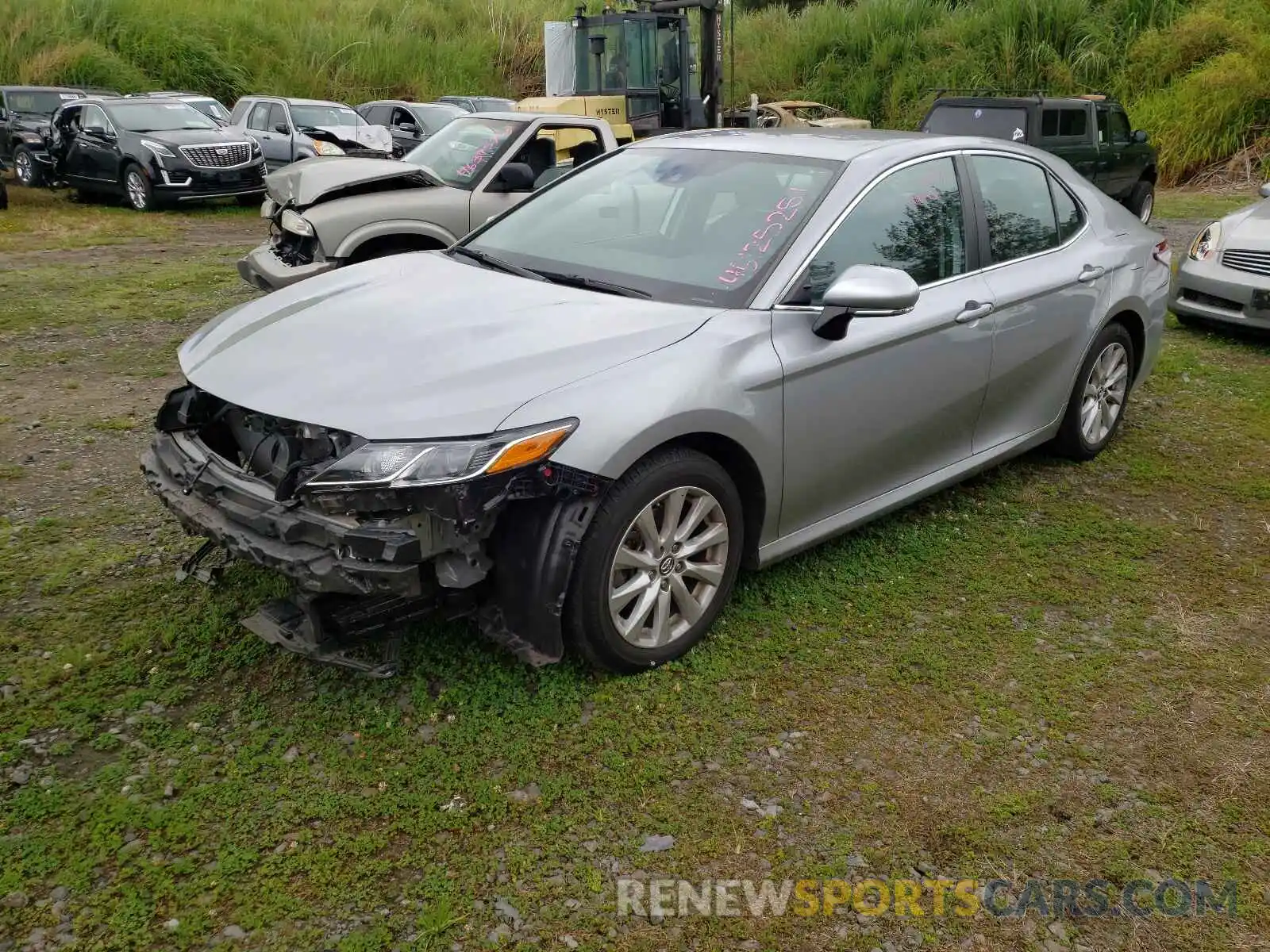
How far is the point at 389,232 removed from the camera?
7500mm

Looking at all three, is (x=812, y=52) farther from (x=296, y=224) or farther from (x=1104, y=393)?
(x=1104, y=393)

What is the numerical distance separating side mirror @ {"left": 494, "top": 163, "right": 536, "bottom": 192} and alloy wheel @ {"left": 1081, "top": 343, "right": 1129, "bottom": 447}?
15.2 ft

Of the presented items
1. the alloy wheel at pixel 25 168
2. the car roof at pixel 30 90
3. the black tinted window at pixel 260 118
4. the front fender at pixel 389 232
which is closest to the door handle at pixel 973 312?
the front fender at pixel 389 232

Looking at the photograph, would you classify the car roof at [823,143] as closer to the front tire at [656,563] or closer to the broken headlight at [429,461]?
the front tire at [656,563]

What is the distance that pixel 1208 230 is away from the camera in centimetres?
827

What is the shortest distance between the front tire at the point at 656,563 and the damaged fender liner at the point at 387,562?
93 mm

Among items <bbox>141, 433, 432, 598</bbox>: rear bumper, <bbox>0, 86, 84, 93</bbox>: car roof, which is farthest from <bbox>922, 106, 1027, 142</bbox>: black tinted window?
<bbox>0, 86, 84, 93</bbox>: car roof

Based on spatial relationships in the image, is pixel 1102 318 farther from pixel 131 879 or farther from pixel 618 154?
pixel 131 879

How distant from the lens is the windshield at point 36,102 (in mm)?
19438

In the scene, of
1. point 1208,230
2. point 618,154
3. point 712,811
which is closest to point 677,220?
point 618,154

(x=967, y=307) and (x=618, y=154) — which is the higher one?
(x=618, y=154)

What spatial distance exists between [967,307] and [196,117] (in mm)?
15426

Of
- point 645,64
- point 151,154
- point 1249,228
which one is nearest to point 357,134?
point 151,154

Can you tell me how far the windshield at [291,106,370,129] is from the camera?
1789 cm
